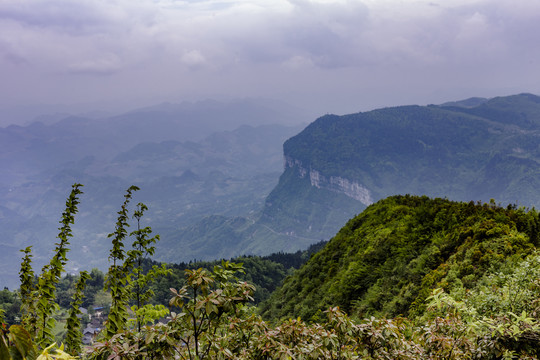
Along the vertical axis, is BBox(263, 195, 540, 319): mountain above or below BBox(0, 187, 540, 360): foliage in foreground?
below

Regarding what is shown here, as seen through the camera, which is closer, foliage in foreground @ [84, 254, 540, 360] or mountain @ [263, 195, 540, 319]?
foliage in foreground @ [84, 254, 540, 360]

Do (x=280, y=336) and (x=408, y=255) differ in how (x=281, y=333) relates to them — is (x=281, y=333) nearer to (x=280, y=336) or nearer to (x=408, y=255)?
(x=280, y=336)

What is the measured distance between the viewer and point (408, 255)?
1836 centimetres

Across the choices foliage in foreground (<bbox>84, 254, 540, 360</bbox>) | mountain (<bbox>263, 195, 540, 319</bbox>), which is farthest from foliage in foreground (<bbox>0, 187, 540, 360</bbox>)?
mountain (<bbox>263, 195, 540, 319</bbox>)

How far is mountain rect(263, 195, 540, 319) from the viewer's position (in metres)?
12.7

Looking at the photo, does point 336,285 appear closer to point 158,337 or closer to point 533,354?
point 533,354

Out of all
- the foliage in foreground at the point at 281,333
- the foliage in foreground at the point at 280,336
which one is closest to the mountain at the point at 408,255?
the foliage in foreground at the point at 281,333

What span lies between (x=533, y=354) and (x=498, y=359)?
51 centimetres

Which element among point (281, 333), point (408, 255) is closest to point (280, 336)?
point (281, 333)

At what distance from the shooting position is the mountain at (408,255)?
12.7 meters

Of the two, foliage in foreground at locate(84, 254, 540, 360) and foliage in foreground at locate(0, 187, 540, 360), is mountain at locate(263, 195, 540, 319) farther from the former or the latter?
foliage in foreground at locate(84, 254, 540, 360)

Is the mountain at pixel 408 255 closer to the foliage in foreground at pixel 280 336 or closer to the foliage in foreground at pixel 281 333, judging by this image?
the foliage in foreground at pixel 281 333

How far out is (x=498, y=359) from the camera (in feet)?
18.4

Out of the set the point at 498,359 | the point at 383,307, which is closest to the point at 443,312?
the point at 498,359
